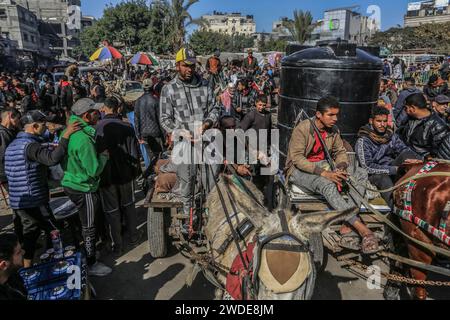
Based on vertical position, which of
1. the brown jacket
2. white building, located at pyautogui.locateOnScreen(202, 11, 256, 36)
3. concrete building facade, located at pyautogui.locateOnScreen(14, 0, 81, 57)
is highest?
white building, located at pyautogui.locateOnScreen(202, 11, 256, 36)

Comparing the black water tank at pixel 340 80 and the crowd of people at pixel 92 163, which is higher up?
the black water tank at pixel 340 80

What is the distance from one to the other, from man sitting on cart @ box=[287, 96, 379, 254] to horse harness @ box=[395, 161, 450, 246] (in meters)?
0.43

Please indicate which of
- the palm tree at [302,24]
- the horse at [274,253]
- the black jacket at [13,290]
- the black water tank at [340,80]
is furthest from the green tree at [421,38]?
the black jacket at [13,290]

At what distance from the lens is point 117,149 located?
4449 millimetres

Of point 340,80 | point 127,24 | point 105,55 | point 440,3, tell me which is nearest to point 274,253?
point 340,80

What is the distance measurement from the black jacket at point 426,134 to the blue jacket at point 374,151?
19 cm

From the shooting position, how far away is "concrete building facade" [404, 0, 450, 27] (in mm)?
84925

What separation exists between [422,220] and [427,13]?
376ft

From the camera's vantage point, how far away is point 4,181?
4.96 metres

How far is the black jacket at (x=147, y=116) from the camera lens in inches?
265

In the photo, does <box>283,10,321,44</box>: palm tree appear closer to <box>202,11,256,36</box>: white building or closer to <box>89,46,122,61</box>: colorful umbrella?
<box>89,46,122,61</box>: colorful umbrella

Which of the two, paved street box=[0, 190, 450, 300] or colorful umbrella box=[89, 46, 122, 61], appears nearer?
paved street box=[0, 190, 450, 300]

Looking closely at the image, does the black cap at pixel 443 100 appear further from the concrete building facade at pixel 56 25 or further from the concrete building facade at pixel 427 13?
the concrete building facade at pixel 427 13

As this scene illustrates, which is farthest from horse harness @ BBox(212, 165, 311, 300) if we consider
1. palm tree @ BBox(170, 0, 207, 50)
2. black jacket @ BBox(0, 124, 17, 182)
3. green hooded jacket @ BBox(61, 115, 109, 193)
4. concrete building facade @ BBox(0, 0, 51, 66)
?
concrete building facade @ BBox(0, 0, 51, 66)
